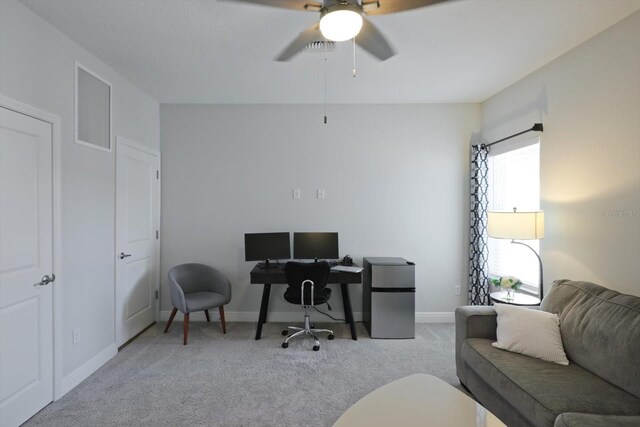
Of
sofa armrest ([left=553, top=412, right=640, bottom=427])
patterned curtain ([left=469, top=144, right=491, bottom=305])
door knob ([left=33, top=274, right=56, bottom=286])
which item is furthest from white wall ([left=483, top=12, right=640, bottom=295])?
door knob ([left=33, top=274, right=56, bottom=286])

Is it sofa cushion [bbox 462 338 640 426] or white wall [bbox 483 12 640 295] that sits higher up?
white wall [bbox 483 12 640 295]

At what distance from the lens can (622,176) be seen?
2.15 meters

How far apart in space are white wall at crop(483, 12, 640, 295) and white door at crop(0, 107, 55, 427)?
4066 millimetres

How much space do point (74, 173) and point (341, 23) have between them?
2.38 meters

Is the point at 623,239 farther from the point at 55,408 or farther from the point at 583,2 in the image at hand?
the point at 55,408

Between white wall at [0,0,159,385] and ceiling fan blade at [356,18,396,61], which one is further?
white wall at [0,0,159,385]

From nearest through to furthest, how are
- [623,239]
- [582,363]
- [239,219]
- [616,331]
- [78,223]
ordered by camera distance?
[616,331] < [582,363] < [623,239] < [78,223] < [239,219]

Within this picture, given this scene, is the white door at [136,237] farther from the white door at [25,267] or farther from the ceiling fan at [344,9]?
the ceiling fan at [344,9]

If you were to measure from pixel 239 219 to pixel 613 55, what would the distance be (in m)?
3.79

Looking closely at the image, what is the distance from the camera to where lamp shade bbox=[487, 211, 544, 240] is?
2.55 m

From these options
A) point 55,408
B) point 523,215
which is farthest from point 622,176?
point 55,408

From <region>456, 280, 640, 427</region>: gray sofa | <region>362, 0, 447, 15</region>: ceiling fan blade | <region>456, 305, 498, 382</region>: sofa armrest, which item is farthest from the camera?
<region>456, 305, 498, 382</region>: sofa armrest

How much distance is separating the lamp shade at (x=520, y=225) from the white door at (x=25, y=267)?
11.7 ft

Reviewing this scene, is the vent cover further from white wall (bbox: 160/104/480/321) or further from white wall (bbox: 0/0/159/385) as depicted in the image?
white wall (bbox: 0/0/159/385)
